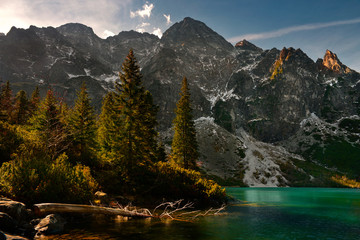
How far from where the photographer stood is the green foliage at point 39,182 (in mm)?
13336

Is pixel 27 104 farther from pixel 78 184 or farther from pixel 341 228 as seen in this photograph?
pixel 341 228

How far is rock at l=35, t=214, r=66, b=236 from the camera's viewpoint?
11366mm

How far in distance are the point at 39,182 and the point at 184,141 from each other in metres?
31.2

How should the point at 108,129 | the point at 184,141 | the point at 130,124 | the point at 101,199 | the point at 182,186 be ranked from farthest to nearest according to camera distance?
the point at 184,141
the point at 108,129
the point at 182,186
the point at 130,124
the point at 101,199

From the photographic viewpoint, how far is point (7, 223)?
396 inches

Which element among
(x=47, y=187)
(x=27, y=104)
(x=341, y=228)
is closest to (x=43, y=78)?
(x=47, y=187)

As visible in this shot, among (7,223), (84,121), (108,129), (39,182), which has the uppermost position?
(84,121)

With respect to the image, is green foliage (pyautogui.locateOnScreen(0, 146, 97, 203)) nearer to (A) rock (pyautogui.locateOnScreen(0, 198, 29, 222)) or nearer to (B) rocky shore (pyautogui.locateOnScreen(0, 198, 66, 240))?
(B) rocky shore (pyautogui.locateOnScreen(0, 198, 66, 240))

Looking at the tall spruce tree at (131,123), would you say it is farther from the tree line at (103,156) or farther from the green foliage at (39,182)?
the green foliage at (39,182)

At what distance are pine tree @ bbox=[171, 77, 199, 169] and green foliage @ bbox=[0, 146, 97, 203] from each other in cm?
2731

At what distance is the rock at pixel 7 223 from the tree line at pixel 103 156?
138 inches

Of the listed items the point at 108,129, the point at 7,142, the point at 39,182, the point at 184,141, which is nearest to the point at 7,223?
the point at 39,182

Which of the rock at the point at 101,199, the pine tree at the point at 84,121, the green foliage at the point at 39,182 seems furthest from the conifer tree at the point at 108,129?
the green foliage at the point at 39,182

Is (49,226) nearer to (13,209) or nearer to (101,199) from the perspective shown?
(13,209)
